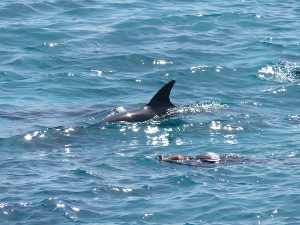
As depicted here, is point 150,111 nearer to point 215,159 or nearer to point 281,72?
point 215,159

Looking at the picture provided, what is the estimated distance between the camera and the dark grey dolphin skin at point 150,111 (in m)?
14.8

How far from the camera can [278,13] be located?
1084 inches

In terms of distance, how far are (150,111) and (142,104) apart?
171 centimetres

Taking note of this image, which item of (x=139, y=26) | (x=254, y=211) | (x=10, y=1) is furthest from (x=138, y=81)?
(x=10, y=1)

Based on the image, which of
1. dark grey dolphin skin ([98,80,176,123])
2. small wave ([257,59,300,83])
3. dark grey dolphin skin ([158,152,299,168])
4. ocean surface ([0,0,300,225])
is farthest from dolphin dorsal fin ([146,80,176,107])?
small wave ([257,59,300,83])

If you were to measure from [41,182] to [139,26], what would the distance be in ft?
48.2

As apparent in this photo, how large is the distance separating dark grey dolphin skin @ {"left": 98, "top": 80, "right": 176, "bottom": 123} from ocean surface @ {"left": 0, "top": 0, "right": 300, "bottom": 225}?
0.90 feet

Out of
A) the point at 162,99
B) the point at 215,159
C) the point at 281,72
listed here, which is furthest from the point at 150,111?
the point at 281,72

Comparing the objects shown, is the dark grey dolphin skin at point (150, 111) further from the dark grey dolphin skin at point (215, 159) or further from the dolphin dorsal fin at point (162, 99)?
the dark grey dolphin skin at point (215, 159)

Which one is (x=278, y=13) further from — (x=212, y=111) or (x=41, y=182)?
(x=41, y=182)

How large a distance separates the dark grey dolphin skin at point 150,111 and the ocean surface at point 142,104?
276 mm

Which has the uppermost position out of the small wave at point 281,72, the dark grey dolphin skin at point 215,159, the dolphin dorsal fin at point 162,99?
the dolphin dorsal fin at point 162,99

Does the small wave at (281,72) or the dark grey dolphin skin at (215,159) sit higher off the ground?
the dark grey dolphin skin at (215,159)

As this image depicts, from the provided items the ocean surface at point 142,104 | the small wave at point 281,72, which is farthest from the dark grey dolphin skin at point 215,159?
the small wave at point 281,72
